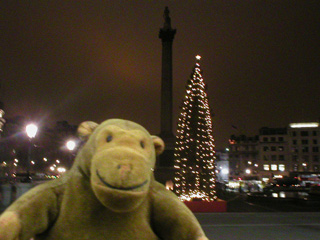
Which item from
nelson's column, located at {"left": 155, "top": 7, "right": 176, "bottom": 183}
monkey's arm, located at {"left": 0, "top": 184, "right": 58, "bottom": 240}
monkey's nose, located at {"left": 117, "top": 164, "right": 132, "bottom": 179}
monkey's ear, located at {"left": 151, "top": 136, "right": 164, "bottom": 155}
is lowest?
monkey's arm, located at {"left": 0, "top": 184, "right": 58, "bottom": 240}

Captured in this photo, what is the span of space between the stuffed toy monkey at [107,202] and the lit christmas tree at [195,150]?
51.9 ft

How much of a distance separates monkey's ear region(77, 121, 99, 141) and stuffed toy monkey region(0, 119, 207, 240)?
41mm

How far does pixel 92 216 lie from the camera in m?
2.60

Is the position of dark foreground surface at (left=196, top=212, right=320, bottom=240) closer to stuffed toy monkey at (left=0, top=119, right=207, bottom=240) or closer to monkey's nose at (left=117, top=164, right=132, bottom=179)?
stuffed toy monkey at (left=0, top=119, right=207, bottom=240)

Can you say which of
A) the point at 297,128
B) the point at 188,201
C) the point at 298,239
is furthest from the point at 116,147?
the point at 297,128

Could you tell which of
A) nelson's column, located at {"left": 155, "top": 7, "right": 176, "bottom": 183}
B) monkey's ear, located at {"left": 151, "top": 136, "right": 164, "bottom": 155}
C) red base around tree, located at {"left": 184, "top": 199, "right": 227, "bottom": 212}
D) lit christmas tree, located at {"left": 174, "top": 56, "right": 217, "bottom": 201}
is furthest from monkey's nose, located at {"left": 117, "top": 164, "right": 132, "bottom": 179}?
nelson's column, located at {"left": 155, "top": 7, "right": 176, "bottom": 183}

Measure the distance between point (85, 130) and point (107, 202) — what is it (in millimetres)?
852

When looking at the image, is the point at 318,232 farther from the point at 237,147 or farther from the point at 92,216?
the point at 237,147

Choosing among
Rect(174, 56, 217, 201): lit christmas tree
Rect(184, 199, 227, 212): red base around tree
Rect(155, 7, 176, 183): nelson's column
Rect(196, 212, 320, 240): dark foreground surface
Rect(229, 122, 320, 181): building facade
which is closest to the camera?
Rect(196, 212, 320, 240): dark foreground surface

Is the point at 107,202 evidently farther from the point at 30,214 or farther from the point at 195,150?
the point at 195,150

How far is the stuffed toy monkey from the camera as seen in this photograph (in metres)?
2.33

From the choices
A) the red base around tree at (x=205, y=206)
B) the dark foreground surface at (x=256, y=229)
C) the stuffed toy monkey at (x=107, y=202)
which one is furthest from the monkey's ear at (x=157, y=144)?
the red base around tree at (x=205, y=206)

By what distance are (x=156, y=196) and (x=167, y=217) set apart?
0.19 meters

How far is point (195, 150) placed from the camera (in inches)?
740
